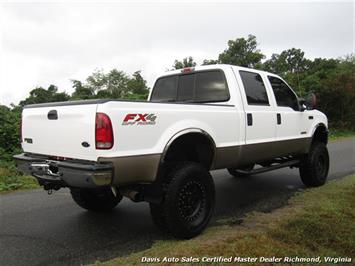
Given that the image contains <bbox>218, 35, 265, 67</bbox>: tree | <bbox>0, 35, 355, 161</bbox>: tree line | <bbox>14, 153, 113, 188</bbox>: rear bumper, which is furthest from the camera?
<bbox>218, 35, 265, 67</bbox>: tree

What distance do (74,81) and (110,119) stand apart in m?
34.1

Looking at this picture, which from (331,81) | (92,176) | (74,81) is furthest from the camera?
(74,81)

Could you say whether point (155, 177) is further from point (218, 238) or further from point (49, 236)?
point (49, 236)

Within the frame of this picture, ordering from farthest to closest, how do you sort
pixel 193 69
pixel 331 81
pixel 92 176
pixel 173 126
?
pixel 331 81, pixel 193 69, pixel 173 126, pixel 92 176

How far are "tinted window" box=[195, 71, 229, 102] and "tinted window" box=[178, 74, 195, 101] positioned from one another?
9 cm

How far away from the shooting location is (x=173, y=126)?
12.9ft

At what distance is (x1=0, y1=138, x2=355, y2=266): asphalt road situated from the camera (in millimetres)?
3773

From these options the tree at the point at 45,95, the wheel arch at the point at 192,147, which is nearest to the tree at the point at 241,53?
the tree at the point at 45,95

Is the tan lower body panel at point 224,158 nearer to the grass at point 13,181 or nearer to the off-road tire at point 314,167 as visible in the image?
the off-road tire at point 314,167

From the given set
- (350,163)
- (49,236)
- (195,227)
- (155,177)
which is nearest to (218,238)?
(195,227)

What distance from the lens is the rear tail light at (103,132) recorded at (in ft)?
11.1

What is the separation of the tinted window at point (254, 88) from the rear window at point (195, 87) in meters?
0.37

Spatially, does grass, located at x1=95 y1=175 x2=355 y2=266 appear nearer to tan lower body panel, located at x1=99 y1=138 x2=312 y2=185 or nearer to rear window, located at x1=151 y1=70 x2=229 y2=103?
tan lower body panel, located at x1=99 y1=138 x2=312 y2=185

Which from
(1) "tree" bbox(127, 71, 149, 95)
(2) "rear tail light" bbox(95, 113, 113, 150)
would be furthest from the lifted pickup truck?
(1) "tree" bbox(127, 71, 149, 95)
